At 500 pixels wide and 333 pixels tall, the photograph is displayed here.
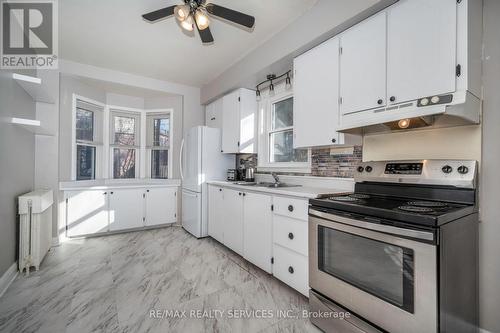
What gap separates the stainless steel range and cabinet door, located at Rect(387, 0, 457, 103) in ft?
1.74

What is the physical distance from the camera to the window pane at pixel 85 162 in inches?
147

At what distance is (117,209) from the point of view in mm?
3779

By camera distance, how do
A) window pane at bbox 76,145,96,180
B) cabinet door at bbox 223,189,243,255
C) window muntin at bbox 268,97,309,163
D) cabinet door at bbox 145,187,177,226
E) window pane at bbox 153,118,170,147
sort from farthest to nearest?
window pane at bbox 153,118,170,147 → cabinet door at bbox 145,187,177,226 → window pane at bbox 76,145,96,180 → window muntin at bbox 268,97,309,163 → cabinet door at bbox 223,189,243,255

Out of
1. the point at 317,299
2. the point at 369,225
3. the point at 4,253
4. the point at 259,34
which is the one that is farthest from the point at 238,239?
the point at 259,34

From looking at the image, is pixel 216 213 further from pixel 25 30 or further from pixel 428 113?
pixel 25 30

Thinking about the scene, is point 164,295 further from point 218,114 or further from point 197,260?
point 218,114

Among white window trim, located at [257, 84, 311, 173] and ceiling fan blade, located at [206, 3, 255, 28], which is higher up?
ceiling fan blade, located at [206, 3, 255, 28]

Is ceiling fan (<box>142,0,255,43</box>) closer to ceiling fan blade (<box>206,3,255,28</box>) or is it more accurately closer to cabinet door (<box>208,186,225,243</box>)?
ceiling fan blade (<box>206,3,255,28</box>)

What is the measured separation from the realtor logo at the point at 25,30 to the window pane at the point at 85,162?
1.37 meters

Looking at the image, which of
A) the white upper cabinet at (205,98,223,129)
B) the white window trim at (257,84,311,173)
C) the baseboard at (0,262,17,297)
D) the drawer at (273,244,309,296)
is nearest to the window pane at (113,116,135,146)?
the white upper cabinet at (205,98,223,129)

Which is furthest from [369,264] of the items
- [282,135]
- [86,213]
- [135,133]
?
[135,133]

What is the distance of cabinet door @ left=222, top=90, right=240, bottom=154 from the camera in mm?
3441

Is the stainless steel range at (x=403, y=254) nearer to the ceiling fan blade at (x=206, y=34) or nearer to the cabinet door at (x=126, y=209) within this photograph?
the ceiling fan blade at (x=206, y=34)

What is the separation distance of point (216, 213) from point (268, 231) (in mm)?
1196
